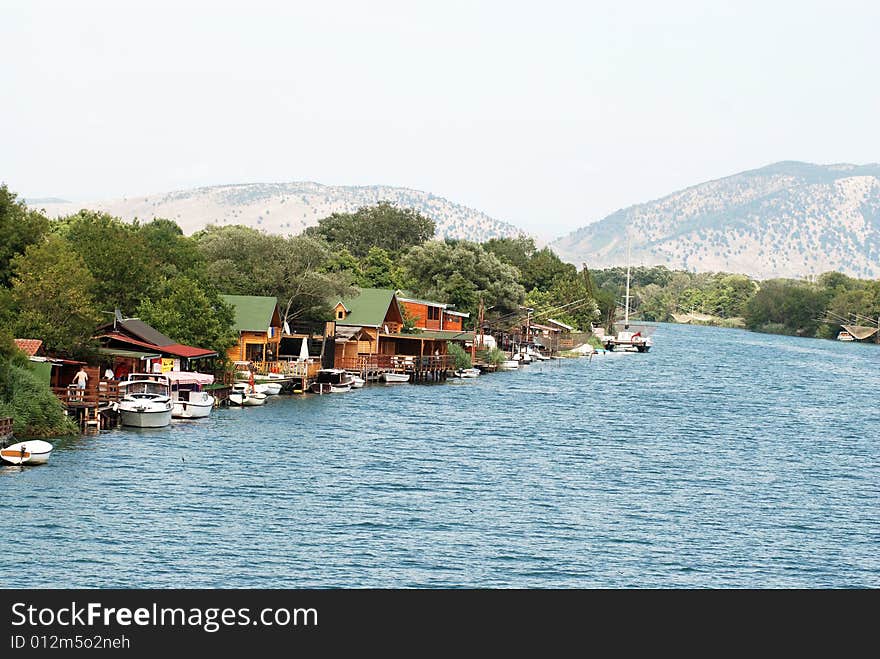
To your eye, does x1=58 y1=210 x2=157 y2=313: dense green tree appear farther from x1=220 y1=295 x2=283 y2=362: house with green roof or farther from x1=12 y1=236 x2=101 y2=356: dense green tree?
x1=12 y1=236 x2=101 y2=356: dense green tree

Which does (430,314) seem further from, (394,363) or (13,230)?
(13,230)

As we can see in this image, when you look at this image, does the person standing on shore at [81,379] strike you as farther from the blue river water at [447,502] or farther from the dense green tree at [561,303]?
the dense green tree at [561,303]

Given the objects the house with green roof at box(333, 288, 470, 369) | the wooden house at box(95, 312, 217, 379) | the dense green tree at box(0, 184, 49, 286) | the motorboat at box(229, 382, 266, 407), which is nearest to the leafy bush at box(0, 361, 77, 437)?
the wooden house at box(95, 312, 217, 379)

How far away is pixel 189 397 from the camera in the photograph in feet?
235

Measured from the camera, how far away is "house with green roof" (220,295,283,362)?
95.4 m

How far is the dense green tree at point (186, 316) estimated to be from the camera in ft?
262

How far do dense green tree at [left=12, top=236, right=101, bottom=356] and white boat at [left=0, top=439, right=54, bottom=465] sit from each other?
17.2 metres

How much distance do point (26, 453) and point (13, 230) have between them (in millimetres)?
29329

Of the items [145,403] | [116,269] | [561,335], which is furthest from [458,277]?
[145,403]

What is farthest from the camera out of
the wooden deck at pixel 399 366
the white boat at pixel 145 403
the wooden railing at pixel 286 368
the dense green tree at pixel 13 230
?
the wooden deck at pixel 399 366

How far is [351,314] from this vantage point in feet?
378

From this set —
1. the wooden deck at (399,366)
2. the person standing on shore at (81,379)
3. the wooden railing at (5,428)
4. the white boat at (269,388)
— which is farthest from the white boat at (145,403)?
the wooden deck at (399,366)

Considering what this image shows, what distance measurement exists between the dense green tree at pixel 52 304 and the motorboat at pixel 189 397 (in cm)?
574
